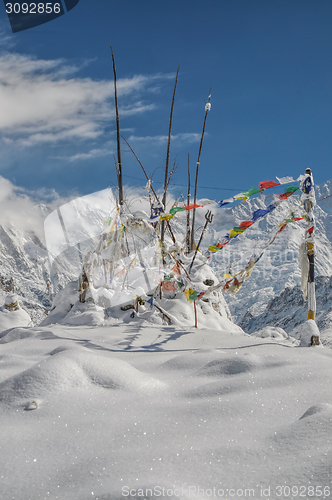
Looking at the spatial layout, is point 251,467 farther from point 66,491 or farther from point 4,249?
point 4,249

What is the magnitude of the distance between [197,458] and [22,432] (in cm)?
84

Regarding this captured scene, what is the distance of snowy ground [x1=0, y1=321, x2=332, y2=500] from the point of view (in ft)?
4.15

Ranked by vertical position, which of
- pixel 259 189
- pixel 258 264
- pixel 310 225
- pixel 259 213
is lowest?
pixel 258 264

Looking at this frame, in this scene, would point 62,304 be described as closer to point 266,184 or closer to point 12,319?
point 12,319

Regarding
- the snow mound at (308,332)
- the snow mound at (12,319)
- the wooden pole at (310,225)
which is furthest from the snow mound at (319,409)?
the snow mound at (12,319)

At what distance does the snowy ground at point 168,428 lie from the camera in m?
1.26

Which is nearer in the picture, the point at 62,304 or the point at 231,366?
the point at 231,366

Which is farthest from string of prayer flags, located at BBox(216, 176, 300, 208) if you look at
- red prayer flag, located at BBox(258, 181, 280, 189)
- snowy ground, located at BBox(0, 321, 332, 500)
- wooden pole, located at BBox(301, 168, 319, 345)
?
snowy ground, located at BBox(0, 321, 332, 500)

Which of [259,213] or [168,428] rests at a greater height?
[259,213]

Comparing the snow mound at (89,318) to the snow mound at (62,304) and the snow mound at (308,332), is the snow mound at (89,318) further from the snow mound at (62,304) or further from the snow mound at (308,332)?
the snow mound at (308,332)

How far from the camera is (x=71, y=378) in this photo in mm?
2137

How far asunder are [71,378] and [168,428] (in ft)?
2.36

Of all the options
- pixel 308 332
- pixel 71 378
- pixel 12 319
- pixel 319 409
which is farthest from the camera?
pixel 12 319

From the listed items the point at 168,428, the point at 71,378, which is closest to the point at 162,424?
the point at 168,428
